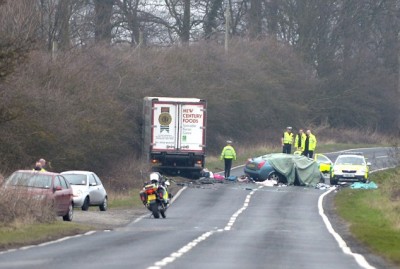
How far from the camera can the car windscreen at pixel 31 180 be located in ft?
88.2

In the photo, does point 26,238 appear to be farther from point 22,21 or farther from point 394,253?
point 22,21

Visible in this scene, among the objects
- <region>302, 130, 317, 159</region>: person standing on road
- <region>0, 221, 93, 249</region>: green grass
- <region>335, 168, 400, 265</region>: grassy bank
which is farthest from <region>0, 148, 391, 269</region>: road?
<region>302, 130, 317, 159</region>: person standing on road

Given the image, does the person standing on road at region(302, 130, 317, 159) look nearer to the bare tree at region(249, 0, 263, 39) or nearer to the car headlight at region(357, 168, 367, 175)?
the car headlight at region(357, 168, 367, 175)

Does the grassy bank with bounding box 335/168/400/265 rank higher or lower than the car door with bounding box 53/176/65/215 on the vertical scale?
lower

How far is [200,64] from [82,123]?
76.2 feet

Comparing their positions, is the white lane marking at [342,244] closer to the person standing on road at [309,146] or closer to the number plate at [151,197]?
the number plate at [151,197]

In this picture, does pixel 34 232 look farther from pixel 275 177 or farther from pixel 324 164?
pixel 324 164

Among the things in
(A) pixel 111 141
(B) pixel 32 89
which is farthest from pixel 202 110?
(B) pixel 32 89

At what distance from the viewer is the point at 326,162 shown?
5528cm

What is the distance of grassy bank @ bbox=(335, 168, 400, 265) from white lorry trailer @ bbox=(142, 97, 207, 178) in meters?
6.30

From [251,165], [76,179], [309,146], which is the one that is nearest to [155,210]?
[76,179]

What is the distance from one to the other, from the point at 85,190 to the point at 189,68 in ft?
95.7

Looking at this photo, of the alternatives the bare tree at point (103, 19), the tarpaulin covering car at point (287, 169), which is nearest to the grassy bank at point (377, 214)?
the tarpaulin covering car at point (287, 169)

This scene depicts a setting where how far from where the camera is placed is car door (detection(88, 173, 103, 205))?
112ft
